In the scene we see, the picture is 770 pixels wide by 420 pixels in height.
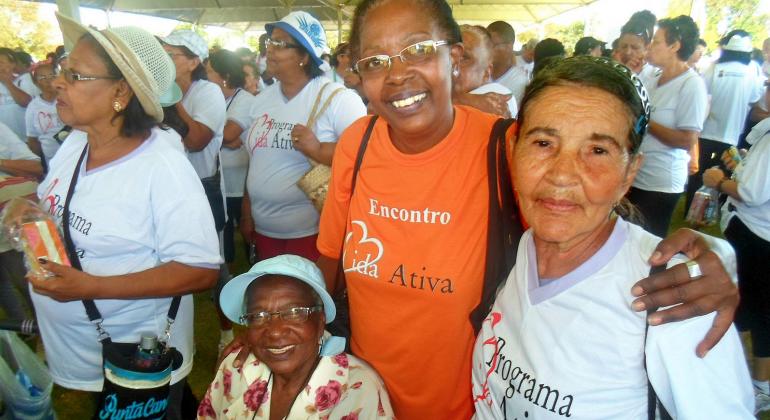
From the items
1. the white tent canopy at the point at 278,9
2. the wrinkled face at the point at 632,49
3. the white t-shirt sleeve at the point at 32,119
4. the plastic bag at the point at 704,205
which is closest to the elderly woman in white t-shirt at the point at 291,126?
the wrinkled face at the point at 632,49

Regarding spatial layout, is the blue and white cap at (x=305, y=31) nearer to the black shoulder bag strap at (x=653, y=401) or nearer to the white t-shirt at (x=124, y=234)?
the white t-shirt at (x=124, y=234)

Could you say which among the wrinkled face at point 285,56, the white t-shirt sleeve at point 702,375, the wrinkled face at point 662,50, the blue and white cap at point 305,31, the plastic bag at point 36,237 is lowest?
the plastic bag at point 36,237

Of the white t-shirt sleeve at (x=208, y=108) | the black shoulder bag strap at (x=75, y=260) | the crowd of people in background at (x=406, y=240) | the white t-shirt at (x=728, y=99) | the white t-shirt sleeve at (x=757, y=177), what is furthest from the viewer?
the white t-shirt at (x=728, y=99)

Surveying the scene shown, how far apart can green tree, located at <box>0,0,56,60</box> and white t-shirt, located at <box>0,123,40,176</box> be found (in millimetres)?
13331

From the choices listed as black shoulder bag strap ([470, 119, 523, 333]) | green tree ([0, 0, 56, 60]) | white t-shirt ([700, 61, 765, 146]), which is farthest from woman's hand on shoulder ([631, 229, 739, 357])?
green tree ([0, 0, 56, 60])

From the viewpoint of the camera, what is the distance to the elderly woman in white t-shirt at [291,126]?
277cm

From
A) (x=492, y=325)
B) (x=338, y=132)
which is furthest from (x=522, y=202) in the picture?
(x=338, y=132)

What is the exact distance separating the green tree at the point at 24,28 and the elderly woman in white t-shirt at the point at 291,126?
1499 cm

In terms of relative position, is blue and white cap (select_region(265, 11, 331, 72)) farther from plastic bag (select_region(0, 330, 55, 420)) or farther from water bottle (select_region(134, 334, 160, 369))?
plastic bag (select_region(0, 330, 55, 420))

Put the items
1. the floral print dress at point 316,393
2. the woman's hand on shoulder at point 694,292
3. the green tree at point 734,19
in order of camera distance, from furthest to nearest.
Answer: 1. the green tree at point 734,19
2. the floral print dress at point 316,393
3. the woman's hand on shoulder at point 694,292

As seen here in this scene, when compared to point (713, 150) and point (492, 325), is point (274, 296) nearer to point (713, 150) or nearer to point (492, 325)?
point (492, 325)

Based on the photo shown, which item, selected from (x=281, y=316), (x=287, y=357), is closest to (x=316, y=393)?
(x=287, y=357)

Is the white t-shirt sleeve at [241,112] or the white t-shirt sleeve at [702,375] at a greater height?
the white t-shirt sleeve at [702,375]

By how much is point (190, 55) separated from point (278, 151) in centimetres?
131
